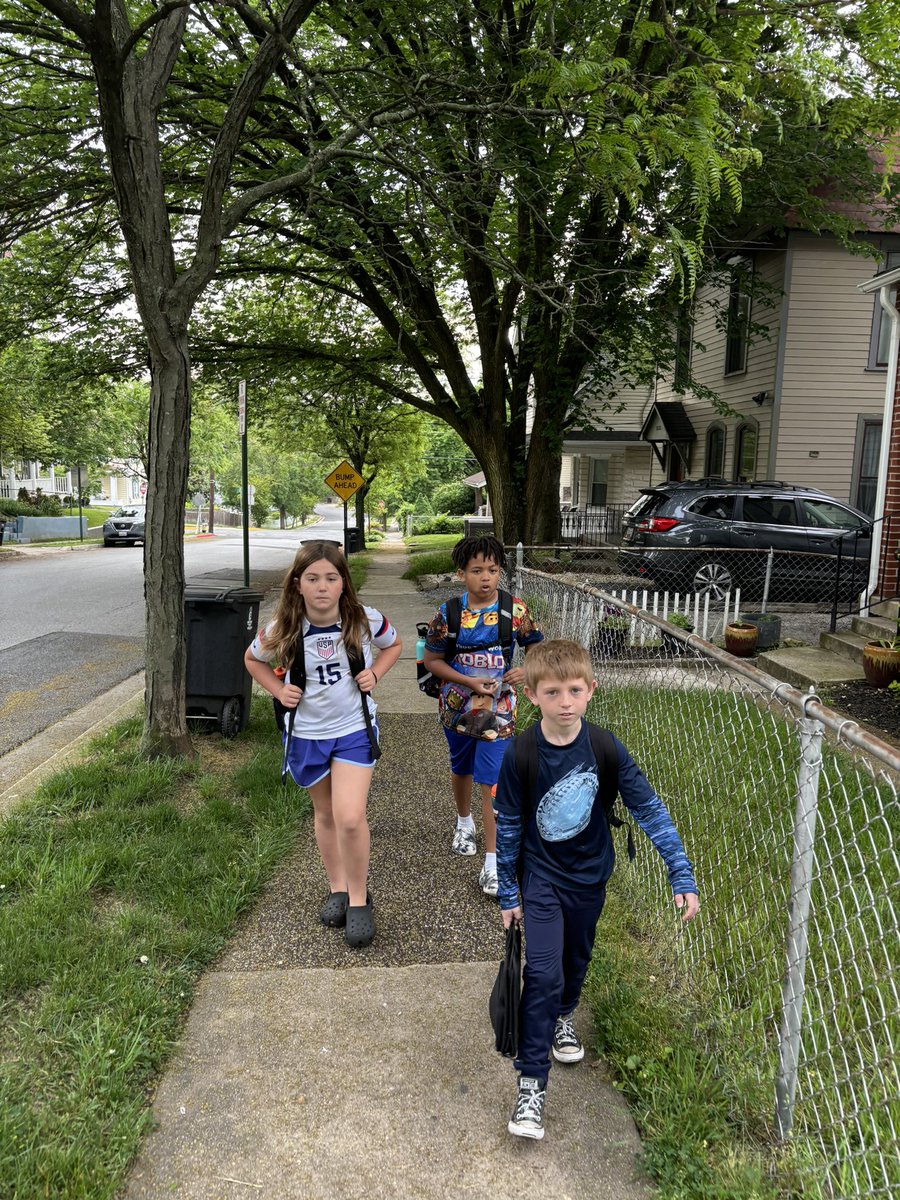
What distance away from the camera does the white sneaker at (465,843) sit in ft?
14.0

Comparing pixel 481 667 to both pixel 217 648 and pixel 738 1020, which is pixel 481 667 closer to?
pixel 738 1020

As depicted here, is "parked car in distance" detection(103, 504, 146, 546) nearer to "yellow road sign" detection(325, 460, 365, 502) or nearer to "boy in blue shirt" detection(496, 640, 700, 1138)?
"yellow road sign" detection(325, 460, 365, 502)

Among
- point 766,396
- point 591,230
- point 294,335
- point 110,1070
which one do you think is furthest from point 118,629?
point 766,396

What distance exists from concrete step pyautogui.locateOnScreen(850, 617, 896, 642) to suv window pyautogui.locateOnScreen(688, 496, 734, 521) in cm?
353

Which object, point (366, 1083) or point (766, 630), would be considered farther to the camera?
point (766, 630)

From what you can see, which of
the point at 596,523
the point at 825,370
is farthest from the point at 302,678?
the point at 596,523

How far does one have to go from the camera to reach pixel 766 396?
16.6 metres

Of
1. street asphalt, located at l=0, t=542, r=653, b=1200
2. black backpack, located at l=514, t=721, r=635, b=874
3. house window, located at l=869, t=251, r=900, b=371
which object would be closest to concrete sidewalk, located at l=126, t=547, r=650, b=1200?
street asphalt, located at l=0, t=542, r=653, b=1200

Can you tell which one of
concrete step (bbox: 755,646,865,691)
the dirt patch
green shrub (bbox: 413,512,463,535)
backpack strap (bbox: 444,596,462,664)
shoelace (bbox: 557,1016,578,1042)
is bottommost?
green shrub (bbox: 413,512,463,535)

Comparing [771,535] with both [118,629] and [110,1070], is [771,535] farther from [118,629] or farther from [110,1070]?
[110,1070]

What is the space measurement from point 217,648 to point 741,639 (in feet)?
19.1

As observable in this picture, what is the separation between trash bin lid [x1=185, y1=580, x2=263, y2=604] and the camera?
5781 mm

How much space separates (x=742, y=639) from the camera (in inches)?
359

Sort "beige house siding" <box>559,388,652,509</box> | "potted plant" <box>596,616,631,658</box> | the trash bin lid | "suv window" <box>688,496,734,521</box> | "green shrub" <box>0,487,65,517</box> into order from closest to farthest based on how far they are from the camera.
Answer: the trash bin lid < "potted plant" <box>596,616,631,658</box> < "suv window" <box>688,496,734,521</box> < "beige house siding" <box>559,388,652,509</box> < "green shrub" <box>0,487,65,517</box>
